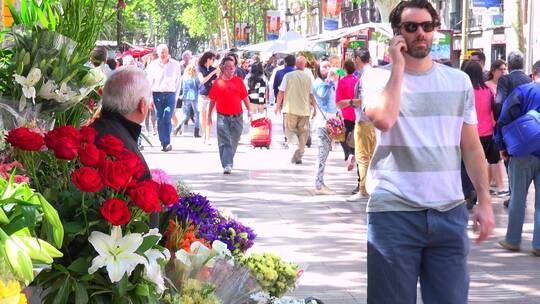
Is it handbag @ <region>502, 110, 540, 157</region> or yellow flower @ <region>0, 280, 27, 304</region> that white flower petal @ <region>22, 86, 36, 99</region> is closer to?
yellow flower @ <region>0, 280, 27, 304</region>

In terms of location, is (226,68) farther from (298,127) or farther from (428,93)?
(428,93)

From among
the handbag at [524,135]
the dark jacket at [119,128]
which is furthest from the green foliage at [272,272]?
the handbag at [524,135]

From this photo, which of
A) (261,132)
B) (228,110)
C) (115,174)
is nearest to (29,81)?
(115,174)

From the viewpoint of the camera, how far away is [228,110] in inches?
610

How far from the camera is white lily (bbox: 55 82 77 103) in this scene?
177 inches

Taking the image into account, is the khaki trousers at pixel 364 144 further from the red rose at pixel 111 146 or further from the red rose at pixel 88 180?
the red rose at pixel 88 180

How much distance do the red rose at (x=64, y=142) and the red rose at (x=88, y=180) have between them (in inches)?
9.8

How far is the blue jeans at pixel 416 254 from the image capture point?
176 inches

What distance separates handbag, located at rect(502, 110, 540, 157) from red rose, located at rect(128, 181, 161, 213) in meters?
6.35

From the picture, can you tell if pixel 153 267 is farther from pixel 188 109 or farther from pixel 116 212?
pixel 188 109

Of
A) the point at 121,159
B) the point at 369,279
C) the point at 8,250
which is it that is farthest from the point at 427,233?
the point at 8,250

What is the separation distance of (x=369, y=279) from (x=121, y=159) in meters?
1.57

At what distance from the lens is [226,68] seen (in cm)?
1560

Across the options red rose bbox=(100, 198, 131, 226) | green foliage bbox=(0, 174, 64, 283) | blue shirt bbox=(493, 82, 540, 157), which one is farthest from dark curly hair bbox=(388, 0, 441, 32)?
blue shirt bbox=(493, 82, 540, 157)
